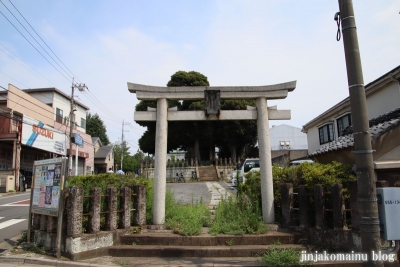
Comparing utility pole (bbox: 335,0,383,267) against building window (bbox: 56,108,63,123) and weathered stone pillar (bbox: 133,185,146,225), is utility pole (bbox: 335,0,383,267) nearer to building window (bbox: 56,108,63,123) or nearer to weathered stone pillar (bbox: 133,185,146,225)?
weathered stone pillar (bbox: 133,185,146,225)

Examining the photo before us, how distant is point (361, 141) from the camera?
4016 millimetres

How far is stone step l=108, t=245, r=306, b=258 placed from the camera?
6.71 metres

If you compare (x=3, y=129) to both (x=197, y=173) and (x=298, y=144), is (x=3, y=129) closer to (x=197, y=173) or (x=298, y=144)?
(x=197, y=173)

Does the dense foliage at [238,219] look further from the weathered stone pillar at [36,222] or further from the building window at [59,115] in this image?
the building window at [59,115]

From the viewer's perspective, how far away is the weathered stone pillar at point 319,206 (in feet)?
22.6

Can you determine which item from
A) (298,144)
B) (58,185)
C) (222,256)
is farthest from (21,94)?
(298,144)

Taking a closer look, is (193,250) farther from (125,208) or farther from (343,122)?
(343,122)

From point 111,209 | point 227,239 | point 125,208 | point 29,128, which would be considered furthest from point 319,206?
point 29,128

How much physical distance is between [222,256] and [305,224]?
2326 millimetres

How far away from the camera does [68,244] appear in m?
6.69

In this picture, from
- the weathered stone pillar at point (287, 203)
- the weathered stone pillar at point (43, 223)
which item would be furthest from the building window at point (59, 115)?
the weathered stone pillar at point (287, 203)

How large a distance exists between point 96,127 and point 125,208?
195 ft

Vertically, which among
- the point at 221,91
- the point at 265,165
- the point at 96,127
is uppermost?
the point at 96,127

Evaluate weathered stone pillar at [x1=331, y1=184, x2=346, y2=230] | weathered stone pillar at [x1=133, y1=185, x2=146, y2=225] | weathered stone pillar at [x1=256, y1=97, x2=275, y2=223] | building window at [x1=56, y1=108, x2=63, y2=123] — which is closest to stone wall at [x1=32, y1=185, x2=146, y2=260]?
weathered stone pillar at [x1=133, y1=185, x2=146, y2=225]
